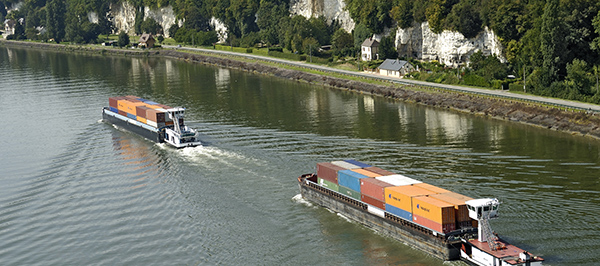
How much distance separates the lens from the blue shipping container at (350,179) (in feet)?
196

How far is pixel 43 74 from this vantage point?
167m

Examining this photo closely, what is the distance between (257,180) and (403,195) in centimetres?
2009

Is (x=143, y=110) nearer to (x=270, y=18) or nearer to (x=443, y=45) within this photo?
(x=443, y=45)

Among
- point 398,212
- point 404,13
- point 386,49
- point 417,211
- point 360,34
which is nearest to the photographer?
point 417,211

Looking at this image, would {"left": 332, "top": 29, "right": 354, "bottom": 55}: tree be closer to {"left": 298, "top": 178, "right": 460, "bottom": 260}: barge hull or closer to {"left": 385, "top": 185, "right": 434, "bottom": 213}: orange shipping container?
{"left": 298, "top": 178, "right": 460, "bottom": 260}: barge hull

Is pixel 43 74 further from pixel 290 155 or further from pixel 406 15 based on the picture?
pixel 290 155

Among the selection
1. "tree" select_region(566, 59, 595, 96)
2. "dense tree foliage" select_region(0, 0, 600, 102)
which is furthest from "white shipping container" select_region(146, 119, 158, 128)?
"tree" select_region(566, 59, 595, 96)

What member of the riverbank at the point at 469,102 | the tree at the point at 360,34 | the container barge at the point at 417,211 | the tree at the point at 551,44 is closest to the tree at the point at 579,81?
the tree at the point at 551,44

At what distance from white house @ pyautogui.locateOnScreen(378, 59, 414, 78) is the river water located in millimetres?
19068

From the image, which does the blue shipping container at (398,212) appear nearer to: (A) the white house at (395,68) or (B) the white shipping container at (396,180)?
(B) the white shipping container at (396,180)

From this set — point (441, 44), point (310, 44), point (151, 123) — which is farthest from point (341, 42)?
point (151, 123)

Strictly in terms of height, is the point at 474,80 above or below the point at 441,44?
below

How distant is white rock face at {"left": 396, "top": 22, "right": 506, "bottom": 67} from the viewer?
125188 mm

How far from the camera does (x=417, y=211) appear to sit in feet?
173
